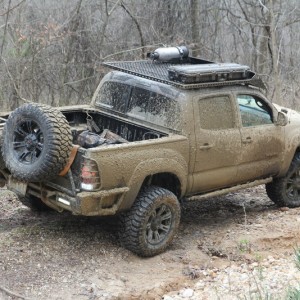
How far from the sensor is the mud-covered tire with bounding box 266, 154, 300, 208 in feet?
27.4

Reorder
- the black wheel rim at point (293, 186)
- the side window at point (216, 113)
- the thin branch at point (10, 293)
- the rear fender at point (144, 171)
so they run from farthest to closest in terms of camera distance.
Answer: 1. the black wheel rim at point (293, 186)
2. the side window at point (216, 113)
3. the rear fender at point (144, 171)
4. the thin branch at point (10, 293)

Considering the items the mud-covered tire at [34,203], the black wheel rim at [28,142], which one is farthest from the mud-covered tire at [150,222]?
the mud-covered tire at [34,203]

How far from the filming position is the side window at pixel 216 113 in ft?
23.1

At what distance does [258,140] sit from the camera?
25.0 feet

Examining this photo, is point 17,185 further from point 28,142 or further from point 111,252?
point 111,252

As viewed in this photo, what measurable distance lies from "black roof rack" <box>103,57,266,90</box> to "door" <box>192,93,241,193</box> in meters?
0.20

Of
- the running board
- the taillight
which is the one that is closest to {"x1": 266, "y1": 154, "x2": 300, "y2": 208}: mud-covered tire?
the running board

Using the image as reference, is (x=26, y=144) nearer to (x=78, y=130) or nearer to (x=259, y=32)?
(x=78, y=130)

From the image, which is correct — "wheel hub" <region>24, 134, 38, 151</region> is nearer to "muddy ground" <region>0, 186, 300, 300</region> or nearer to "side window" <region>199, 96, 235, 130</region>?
"muddy ground" <region>0, 186, 300, 300</region>

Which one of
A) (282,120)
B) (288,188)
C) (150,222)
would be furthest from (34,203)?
(288,188)

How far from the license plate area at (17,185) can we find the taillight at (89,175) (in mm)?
783

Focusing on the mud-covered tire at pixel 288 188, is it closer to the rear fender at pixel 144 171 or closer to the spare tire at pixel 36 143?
the rear fender at pixel 144 171

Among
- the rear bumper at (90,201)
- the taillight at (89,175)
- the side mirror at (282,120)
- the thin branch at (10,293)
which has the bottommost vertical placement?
the thin branch at (10,293)

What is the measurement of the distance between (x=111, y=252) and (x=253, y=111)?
2607 mm
